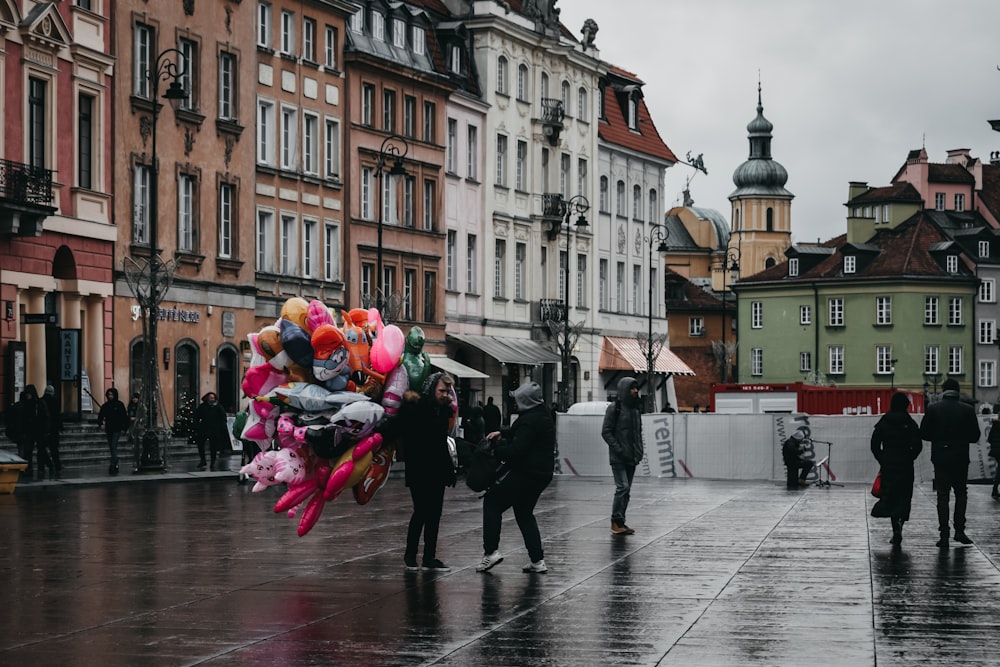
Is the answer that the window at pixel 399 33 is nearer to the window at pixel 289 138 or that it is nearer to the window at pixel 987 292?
the window at pixel 289 138

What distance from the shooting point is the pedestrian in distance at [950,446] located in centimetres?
2038

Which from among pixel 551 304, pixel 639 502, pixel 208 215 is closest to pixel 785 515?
pixel 639 502

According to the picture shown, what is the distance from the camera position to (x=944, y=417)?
20406mm

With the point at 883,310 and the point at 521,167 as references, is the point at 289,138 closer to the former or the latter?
the point at 521,167

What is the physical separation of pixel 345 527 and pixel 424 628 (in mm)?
10216

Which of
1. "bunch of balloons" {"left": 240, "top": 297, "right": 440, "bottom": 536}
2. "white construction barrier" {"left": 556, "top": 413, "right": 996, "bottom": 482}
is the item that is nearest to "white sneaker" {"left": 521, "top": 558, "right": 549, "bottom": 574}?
"bunch of balloons" {"left": 240, "top": 297, "right": 440, "bottom": 536}

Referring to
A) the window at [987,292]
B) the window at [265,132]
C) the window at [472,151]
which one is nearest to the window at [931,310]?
the window at [987,292]

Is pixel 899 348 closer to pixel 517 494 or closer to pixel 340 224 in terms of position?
pixel 340 224

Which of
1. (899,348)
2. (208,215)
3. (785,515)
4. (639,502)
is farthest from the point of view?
(899,348)

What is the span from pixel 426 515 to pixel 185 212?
33.4 metres

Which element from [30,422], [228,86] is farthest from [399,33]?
[30,422]

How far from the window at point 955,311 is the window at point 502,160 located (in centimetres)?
4914

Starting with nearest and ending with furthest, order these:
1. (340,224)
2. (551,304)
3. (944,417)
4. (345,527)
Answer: (944,417), (345,527), (340,224), (551,304)

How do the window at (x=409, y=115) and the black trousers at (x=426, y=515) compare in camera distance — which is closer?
the black trousers at (x=426, y=515)
